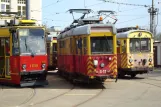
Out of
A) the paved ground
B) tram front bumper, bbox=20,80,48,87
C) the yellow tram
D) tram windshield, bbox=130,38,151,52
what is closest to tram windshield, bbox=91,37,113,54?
the paved ground

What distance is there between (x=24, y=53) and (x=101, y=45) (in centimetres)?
378

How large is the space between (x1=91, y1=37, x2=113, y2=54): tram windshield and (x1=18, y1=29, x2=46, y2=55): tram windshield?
2.64m

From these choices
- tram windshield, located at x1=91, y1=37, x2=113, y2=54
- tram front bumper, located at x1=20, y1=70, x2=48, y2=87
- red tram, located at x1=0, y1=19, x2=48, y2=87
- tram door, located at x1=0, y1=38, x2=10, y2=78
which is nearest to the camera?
tram windshield, located at x1=91, y1=37, x2=113, y2=54

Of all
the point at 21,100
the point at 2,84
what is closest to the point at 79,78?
the point at 2,84

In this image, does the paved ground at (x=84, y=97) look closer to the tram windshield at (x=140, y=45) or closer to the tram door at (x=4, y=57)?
the tram door at (x=4, y=57)

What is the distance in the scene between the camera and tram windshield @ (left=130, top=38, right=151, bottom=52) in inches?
971

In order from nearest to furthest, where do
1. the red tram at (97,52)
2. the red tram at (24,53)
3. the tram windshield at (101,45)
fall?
the red tram at (97,52) → the tram windshield at (101,45) → the red tram at (24,53)

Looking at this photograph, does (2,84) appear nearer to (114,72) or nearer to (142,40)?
(114,72)

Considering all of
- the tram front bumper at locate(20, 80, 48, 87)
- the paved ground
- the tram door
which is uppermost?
the tram door

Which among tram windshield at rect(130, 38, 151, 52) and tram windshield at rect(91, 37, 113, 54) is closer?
tram windshield at rect(91, 37, 113, 54)

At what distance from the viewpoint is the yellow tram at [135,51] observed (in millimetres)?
24438

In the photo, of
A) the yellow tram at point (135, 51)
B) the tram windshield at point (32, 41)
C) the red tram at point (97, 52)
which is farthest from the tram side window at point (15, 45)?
the yellow tram at point (135, 51)

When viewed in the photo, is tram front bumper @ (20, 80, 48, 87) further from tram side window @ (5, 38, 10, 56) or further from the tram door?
tram side window @ (5, 38, 10, 56)

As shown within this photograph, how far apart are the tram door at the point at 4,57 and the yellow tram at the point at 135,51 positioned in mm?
7899
